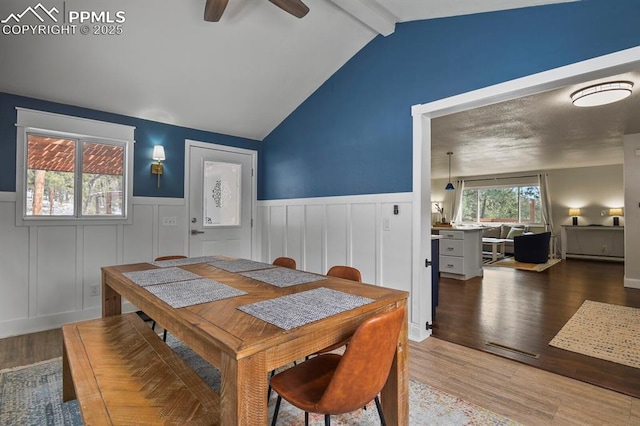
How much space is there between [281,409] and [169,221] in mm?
2909

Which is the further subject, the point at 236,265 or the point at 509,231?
the point at 509,231

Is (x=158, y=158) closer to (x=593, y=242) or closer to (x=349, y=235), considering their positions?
(x=349, y=235)

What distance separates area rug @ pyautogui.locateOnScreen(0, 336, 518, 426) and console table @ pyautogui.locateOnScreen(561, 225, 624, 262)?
834 centimetres

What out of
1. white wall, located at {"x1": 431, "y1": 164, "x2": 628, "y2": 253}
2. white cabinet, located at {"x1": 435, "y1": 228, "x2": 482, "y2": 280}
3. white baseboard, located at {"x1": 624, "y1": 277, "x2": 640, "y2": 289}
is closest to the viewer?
white baseboard, located at {"x1": 624, "y1": 277, "x2": 640, "y2": 289}

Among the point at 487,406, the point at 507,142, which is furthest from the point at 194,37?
the point at 507,142

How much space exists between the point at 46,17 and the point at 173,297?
2608 millimetres

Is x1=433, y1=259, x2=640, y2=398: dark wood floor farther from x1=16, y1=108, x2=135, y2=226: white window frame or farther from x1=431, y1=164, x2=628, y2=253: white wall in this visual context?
x1=16, y1=108, x2=135, y2=226: white window frame

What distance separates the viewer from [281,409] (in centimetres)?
184

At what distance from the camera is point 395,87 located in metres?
3.14

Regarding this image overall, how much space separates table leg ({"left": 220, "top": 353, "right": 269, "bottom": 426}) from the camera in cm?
93

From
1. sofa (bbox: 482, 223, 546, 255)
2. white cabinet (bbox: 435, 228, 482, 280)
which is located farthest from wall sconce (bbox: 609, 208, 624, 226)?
white cabinet (bbox: 435, 228, 482, 280)

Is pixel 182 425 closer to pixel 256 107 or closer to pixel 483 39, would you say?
pixel 483 39

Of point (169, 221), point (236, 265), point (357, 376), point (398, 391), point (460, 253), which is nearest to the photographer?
point (357, 376)

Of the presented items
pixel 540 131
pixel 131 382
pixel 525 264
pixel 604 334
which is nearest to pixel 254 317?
pixel 131 382
